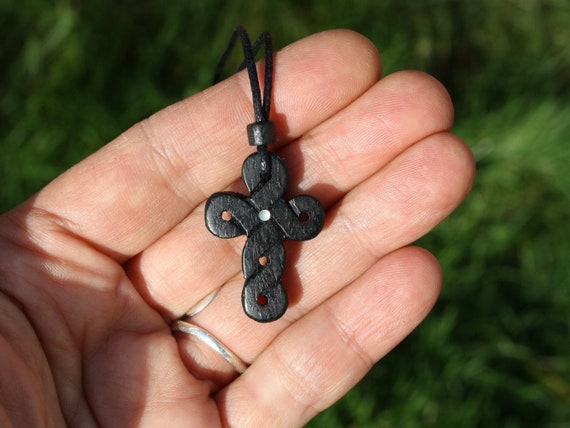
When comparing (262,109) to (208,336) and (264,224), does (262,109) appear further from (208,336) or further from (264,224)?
(208,336)

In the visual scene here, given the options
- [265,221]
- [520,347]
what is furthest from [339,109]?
[520,347]

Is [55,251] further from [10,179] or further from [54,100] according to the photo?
[54,100]

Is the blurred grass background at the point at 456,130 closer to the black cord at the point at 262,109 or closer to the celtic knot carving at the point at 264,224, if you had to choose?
the celtic knot carving at the point at 264,224

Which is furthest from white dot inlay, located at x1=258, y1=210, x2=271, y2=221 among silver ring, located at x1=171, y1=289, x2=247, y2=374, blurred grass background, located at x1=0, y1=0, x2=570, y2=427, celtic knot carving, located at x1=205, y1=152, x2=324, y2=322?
blurred grass background, located at x1=0, y1=0, x2=570, y2=427

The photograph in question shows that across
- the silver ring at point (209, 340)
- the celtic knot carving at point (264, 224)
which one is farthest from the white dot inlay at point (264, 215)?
the silver ring at point (209, 340)

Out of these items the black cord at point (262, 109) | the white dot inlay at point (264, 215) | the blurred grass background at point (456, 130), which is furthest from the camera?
the blurred grass background at point (456, 130)

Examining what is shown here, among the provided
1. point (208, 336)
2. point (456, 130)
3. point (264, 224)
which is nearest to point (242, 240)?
point (264, 224)
